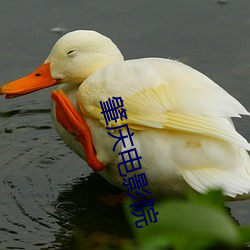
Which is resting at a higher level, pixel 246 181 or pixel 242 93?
pixel 242 93

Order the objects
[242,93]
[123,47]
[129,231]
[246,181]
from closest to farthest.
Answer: [246,181]
[129,231]
[242,93]
[123,47]

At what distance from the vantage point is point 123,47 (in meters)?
6.40

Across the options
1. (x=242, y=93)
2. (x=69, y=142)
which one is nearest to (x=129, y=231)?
(x=69, y=142)

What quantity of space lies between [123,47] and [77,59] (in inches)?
83.5

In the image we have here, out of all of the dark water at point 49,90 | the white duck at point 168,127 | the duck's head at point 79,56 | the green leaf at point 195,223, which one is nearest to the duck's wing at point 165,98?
the white duck at point 168,127

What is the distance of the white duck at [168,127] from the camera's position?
3525 mm

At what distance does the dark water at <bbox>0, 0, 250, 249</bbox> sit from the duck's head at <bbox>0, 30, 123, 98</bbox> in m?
0.76

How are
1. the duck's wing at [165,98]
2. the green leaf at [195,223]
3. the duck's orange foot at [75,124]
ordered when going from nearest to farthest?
the green leaf at [195,223] < the duck's wing at [165,98] < the duck's orange foot at [75,124]

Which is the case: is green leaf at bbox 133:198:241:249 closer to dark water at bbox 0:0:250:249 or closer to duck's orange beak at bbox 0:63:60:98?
dark water at bbox 0:0:250:249

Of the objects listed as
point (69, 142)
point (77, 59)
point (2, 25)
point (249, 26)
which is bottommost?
point (69, 142)

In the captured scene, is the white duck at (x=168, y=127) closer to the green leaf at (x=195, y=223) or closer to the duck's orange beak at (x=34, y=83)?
the duck's orange beak at (x=34, y=83)

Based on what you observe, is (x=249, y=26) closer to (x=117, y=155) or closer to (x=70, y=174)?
(x=70, y=174)

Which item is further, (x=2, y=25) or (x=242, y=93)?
(x=2, y=25)

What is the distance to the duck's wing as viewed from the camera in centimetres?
350
